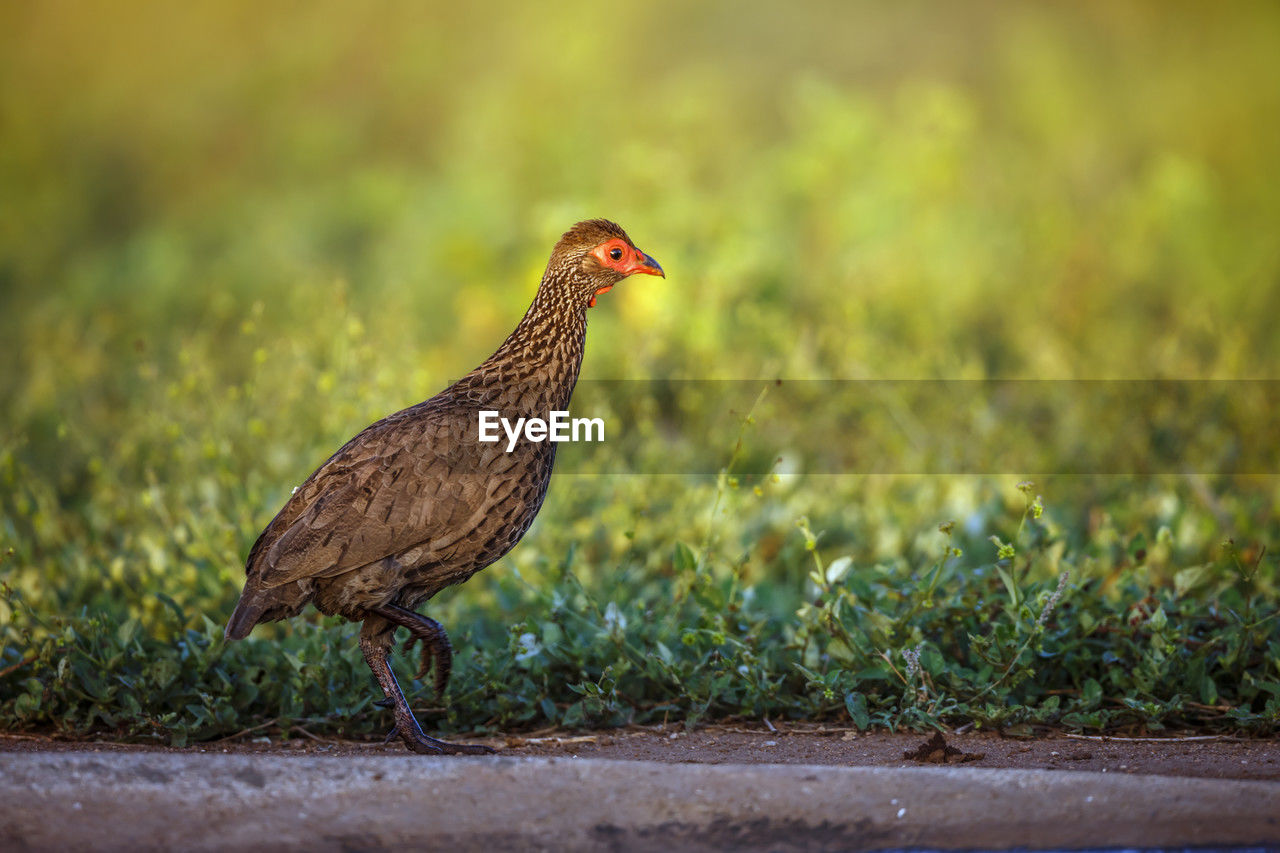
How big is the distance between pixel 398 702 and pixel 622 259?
1.47 meters

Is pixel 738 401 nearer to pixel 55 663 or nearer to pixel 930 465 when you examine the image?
pixel 930 465

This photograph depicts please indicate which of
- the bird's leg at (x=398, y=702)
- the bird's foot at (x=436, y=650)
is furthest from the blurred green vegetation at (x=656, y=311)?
the bird's leg at (x=398, y=702)

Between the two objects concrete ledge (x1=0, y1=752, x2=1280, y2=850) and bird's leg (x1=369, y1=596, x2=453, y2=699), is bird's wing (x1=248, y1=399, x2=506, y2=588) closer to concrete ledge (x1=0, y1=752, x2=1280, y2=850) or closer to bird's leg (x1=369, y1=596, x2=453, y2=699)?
bird's leg (x1=369, y1=596, x2=453, y2=699)

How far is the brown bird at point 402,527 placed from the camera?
3781mm

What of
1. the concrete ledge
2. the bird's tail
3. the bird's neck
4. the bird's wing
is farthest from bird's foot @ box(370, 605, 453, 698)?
the concrete ledge

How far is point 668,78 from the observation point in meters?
12.2

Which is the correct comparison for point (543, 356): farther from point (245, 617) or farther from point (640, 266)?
point (245, 617)

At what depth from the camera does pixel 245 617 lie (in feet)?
12.3

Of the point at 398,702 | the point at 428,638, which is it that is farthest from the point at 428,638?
the point at 398,702

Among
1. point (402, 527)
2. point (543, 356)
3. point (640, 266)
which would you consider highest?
point (640, 266)

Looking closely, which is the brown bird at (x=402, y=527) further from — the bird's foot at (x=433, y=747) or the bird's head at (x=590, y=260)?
the bird's head at (x=590, y=260)

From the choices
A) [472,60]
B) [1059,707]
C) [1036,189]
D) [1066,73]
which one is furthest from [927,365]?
[472,60]

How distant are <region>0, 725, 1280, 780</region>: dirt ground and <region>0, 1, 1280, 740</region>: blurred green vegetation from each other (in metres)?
0.08

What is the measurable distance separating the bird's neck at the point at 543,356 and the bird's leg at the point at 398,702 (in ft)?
2.50
